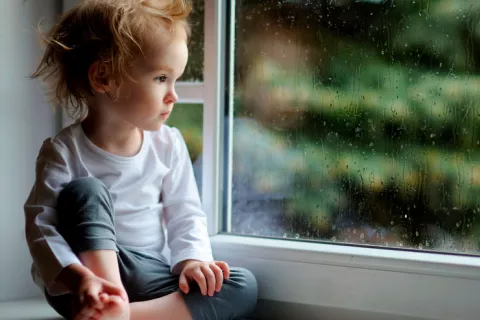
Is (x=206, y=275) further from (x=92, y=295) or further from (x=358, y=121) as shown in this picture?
(x=358, y=121)

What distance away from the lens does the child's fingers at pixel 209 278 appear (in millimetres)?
1140

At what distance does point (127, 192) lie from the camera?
1232mm

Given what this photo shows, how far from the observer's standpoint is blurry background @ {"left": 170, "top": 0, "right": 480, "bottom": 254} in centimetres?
120

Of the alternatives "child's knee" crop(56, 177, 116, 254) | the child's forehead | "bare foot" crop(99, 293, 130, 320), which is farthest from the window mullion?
"bare foot" crop(99, 293, 130, 320)

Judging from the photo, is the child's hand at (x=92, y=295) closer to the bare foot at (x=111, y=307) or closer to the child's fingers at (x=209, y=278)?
the bare foot at (x=111, y=307)

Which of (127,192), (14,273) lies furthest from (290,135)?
(14,273)

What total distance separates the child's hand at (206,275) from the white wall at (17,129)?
41cm

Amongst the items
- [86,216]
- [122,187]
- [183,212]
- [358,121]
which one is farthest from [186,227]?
[358,121]

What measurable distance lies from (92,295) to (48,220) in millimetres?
178

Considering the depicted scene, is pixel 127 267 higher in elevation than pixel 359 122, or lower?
lower

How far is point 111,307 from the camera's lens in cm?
99

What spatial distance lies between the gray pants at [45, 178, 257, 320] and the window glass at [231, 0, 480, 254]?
224 mm

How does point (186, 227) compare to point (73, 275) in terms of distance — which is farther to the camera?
point (186, 227)

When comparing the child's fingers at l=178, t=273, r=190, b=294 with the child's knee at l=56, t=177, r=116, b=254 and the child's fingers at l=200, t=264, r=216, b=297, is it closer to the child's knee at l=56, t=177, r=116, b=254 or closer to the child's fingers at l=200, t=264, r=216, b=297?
the child's fingers at l=200, t=264, r=216, b=297
